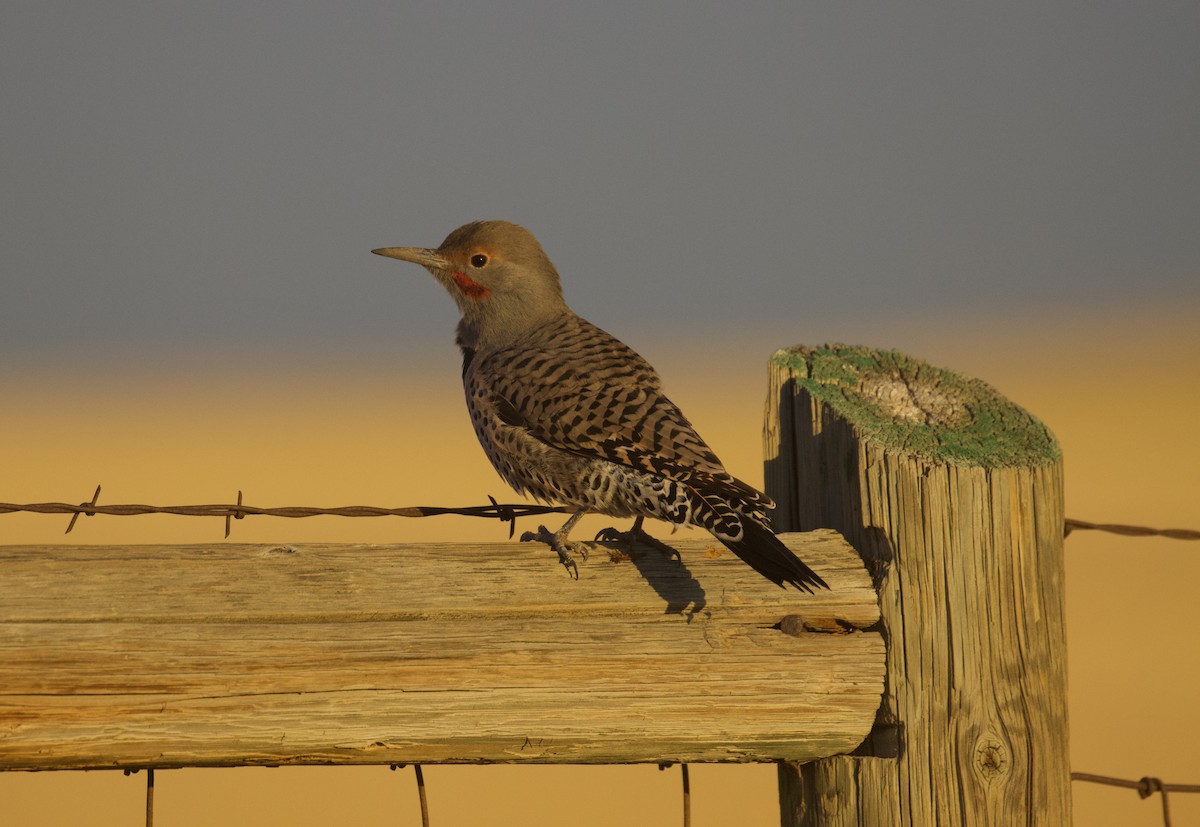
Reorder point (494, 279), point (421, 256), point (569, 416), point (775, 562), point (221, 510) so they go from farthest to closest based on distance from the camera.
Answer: point (421, 256)
point (494, 279)
point (569, 416)
point (221, 510)
point (775, 562)

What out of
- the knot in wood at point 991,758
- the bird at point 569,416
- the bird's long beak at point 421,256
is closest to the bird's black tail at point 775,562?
the bird at point 569,416

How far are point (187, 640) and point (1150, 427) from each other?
2866cm

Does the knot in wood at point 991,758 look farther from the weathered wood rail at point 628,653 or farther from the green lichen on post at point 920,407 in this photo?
the green lichen on post at point 920,407

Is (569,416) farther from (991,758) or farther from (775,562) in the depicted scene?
(991,758)

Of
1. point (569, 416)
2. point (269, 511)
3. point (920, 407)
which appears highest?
point (569, 416)

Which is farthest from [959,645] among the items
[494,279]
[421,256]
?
[421,256]

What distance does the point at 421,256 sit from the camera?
18.5 ft

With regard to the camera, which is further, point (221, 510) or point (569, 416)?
point (569, 416)

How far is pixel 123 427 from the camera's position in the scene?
120 ft

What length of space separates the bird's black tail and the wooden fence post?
0.68ft

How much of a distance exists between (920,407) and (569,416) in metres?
1.34

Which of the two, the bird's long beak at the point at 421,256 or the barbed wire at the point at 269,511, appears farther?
the bird's long beak at the point at 421,256

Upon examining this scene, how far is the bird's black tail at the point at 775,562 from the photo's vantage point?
2688 millimetres

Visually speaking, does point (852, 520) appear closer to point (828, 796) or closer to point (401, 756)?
point (828, 796)
